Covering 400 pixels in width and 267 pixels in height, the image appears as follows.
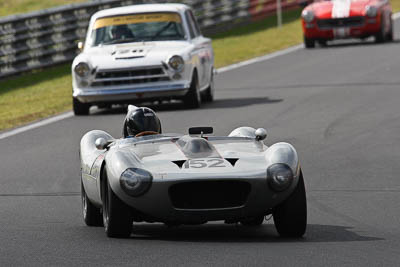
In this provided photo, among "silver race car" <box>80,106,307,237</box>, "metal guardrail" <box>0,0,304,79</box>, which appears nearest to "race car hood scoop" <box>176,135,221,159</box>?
"silver race car" <box>80,106,307,237</box>

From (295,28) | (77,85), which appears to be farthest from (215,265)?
(295,28)

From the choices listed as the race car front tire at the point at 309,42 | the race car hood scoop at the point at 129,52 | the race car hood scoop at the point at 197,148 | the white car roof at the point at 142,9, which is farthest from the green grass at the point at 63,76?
the race car hood scoop at the point at 197,148

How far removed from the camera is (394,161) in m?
12.5

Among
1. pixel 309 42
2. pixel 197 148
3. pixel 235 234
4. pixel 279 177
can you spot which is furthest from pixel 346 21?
pixel 279 177

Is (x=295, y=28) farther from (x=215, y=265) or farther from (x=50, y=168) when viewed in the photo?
(x=215, y=265)

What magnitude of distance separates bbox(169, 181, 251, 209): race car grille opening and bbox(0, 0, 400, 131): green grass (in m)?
9.70

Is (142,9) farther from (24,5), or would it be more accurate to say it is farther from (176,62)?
(24,5)

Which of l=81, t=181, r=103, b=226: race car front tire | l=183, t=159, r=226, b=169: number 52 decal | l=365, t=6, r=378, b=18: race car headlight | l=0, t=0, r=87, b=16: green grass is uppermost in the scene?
l=183, t=159, r=226, b=169: number 52 decal

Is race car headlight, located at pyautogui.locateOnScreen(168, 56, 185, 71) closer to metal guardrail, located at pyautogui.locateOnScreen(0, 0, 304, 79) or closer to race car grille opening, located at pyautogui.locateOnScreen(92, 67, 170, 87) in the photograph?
race car grille opening, located at pyautogui.locateOnScreen(92, 67, 170, 87)

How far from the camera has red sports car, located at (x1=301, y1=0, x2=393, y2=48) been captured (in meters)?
28.8

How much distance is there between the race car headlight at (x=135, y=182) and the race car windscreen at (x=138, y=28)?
36.1 ft

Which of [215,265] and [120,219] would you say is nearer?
[215,265]

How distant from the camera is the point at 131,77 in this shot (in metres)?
18.0

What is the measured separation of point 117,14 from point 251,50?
9987 mm
